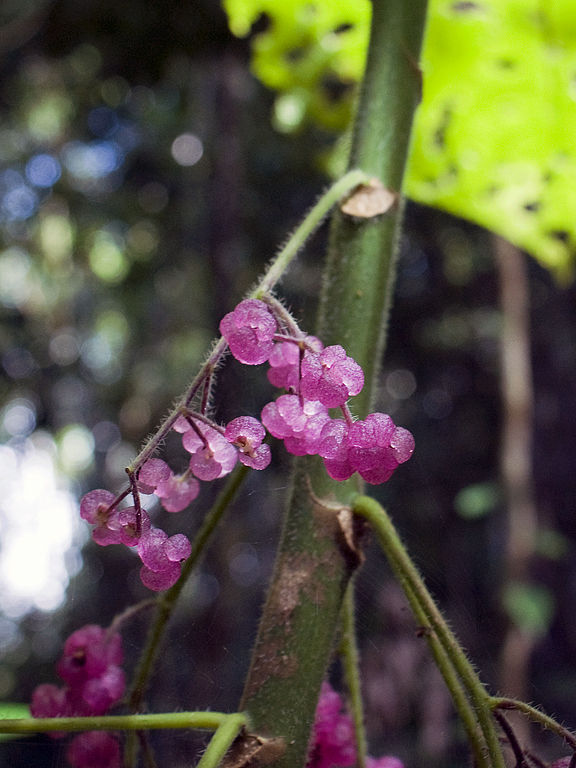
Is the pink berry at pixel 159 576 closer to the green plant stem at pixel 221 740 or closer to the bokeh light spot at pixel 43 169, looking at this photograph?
the green plant stem at pixel 221 740

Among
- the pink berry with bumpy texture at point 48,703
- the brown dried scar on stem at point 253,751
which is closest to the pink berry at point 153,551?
the brown dried scar on stem at point 253,751

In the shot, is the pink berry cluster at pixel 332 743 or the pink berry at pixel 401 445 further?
the pink berry cluster at pixel 332 743

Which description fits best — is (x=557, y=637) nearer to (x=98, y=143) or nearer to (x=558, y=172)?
(x=558, y=172)

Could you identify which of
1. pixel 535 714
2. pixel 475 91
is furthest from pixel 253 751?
pixel 475 91

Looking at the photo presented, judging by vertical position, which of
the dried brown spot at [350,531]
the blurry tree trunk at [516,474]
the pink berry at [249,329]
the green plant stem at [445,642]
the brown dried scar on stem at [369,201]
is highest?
the blurry tree trunk at [516,474]

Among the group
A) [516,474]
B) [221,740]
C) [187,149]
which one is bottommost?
[221,740]

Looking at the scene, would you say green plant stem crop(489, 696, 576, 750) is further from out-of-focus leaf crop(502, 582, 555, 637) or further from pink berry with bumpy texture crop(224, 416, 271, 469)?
out-of-focus leaf crop(502, 582, 555, 637)

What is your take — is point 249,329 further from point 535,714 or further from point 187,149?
point 187,149
